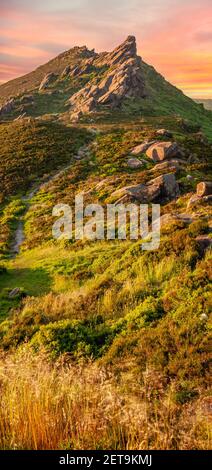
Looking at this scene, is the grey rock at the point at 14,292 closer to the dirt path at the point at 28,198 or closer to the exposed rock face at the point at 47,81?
the dirt path at the point at 28,198

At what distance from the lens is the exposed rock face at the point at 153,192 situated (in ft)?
95.5

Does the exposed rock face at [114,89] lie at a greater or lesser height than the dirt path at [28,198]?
greater

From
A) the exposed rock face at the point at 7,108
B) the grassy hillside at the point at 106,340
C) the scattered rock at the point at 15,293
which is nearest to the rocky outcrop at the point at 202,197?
the grassy hillside at the point at 106,340

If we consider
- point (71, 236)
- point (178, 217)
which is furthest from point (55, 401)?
point (71, 236)

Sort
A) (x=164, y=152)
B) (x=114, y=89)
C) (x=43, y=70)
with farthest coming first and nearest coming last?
(x=43, y=70) → (x=114, y=89) → (x=164, y=152)

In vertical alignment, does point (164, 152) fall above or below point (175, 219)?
above

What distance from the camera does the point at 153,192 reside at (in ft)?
96.6

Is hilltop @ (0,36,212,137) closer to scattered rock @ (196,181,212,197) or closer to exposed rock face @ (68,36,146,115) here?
exposed rock face @ (68,36,146,115)

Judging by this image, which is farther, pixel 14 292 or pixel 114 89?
pixel 114 89

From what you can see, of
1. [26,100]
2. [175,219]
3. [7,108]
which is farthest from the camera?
[26,100]

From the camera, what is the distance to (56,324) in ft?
38.3

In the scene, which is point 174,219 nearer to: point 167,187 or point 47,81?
point 167,187

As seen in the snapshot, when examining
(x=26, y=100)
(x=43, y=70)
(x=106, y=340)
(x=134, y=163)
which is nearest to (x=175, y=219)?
(x=106, y=340)

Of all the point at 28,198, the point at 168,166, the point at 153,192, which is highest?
the point at 168,166
